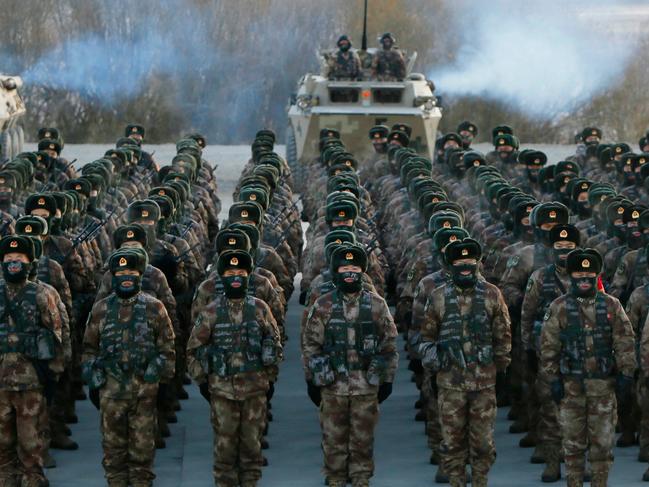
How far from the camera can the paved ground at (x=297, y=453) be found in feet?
42.4

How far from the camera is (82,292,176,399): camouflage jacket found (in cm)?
1230

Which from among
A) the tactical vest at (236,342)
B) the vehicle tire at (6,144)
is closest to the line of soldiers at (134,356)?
the tactical vest at (236,342)

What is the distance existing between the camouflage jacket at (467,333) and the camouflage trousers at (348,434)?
1.58 feet

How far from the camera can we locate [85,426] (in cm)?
1451

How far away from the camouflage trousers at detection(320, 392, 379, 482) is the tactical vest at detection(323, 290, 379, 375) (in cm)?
20

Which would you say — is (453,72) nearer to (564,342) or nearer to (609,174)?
(609,174)

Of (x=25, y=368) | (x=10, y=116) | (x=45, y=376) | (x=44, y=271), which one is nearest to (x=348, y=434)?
(x=45, y=376)

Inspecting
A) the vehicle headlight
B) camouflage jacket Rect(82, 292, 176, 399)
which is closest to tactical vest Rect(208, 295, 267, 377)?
camouflage jacket Rect(82, 292, 176, 399)

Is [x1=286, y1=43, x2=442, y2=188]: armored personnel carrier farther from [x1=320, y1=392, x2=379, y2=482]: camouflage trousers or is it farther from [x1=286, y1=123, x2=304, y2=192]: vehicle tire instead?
[x1=320, y1=392, x2=379, y2=482]: camouflage trousers

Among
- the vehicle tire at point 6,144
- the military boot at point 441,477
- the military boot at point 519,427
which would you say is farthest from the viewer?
the vehicle tire at point 6,144

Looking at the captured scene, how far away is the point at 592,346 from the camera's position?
39.7ft

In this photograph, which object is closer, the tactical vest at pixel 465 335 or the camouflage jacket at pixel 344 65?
the tactical vest at pixel 465 335

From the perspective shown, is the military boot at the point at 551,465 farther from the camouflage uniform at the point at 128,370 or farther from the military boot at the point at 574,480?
the camouflage uniform at the point at 128,370

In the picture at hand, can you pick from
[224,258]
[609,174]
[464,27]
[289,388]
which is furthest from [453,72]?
[224,258]
